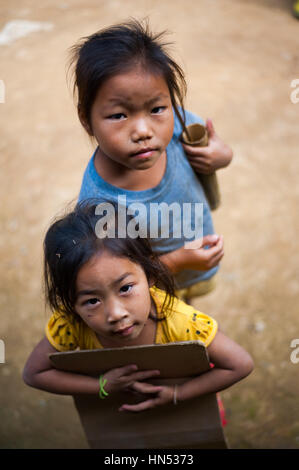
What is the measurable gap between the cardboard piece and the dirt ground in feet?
2.56

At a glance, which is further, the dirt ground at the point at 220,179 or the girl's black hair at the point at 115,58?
the dirt ground at the point at 220,179

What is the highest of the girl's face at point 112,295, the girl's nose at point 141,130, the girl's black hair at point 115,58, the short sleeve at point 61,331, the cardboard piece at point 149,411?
the girl's black hair at point 115,58

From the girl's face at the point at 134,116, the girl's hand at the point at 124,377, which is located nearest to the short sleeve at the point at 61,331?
the girl's hand at the point at 124,377

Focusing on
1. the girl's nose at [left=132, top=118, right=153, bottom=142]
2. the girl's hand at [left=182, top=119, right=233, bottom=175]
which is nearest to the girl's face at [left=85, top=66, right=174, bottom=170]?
the girl's nose at [left=132, top=118, right=153, bottom=142]

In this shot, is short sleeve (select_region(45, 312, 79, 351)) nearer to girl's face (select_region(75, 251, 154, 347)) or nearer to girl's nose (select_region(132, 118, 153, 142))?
girl's face (select_region(75, 251, 154, 347))

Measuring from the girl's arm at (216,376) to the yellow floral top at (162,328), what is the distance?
2.0 inches

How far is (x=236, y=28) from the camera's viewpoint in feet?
16.9

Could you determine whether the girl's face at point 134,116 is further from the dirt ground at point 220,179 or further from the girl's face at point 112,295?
the dirt ground at point 220,179

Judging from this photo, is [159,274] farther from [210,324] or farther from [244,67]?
[244,67]

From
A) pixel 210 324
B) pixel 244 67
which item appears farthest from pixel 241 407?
pixel 244 67

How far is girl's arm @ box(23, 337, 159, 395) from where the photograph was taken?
1.48m

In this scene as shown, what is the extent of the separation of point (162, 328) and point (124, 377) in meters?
0.18

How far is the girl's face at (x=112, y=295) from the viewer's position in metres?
1.31

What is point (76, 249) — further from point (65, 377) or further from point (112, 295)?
point (65, 377)
